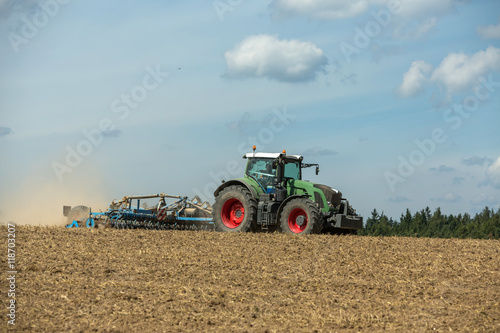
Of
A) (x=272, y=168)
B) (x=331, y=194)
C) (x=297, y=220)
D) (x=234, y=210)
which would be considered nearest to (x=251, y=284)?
(x=297, y=220)

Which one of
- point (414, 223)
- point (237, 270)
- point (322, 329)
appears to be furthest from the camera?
point (414, 223)

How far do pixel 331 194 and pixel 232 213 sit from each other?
10.6 feet

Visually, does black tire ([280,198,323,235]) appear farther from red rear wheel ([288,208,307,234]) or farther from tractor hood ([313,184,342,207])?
tractor hood ([313,184,342,207])

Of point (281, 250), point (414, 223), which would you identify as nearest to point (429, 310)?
point (281, 250)

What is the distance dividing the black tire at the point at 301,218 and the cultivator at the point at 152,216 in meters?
3.29

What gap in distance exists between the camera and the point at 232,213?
683 inches

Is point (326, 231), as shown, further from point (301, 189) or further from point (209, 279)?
point (209, 279)

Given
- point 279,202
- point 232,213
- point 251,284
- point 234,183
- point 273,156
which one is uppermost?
point 273,156

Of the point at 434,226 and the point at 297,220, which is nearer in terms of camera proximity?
the point at 297,220

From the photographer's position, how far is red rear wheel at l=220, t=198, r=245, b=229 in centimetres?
1711

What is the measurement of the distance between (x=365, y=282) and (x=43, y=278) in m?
5.64

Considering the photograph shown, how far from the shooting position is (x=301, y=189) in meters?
16.5

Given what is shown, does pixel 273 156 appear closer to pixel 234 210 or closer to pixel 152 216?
pixel 234 210

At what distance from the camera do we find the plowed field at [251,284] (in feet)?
24.5
